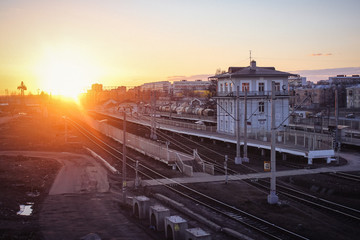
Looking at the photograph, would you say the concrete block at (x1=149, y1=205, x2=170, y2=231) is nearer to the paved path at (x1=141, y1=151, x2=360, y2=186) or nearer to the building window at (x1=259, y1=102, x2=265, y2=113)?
the paved path at (x1=141, y1=151, x2=360, y2=186)

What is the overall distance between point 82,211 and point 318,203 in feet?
37.9

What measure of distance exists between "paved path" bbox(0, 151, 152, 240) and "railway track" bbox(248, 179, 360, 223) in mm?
8679

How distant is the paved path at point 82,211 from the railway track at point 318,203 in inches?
342

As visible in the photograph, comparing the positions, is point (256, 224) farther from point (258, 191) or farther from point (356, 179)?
point (356, 179)

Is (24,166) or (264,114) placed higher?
(264,114)

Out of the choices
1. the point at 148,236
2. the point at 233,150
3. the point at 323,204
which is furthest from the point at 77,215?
the point at 233,150

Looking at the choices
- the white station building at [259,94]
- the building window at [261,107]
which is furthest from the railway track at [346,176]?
the building window at [261,107]

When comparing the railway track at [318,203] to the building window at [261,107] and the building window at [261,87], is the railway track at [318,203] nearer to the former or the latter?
the building window at [261,107]

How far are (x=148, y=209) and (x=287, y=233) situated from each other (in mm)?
6349

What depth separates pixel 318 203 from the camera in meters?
20.2

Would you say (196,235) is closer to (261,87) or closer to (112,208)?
(112,208)

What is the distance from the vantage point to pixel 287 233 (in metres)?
15.6

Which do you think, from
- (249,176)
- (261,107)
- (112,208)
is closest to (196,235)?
(112,208)

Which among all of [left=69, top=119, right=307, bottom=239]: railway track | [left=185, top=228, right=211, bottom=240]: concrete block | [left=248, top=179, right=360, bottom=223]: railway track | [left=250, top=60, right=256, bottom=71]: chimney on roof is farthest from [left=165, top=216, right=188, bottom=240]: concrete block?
[left=250, top=60, right=256, bottom=71]: chimney on roof
